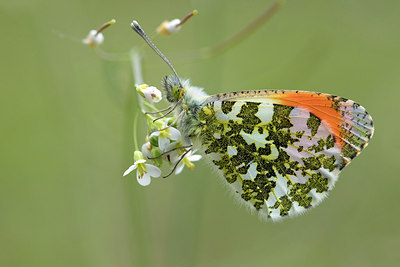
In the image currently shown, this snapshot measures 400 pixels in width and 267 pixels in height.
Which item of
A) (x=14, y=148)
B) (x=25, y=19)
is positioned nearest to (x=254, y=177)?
(x=14, y=148)

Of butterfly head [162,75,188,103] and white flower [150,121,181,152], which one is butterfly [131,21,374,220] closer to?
butterfly head [162,75,188,103]

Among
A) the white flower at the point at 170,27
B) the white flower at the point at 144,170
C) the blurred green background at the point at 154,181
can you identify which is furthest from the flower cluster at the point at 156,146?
the blurred green background at the point at 154,181

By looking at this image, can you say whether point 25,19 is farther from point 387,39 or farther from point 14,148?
point 387,39

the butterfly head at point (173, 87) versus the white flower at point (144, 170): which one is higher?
the butterfly head at point (173, 87)

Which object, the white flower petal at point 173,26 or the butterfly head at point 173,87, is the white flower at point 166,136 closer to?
the butterfly head at point 173,87

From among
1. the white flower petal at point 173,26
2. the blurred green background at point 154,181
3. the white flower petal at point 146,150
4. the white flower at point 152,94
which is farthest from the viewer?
the blurred green background at point 154,181

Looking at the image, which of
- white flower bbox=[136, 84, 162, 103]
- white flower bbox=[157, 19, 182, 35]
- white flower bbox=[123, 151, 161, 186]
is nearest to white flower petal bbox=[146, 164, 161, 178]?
white flower bbox=[123, 151, 161, 186]

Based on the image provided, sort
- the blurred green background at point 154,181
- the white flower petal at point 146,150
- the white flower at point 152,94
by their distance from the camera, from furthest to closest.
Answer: the blurred green background at point 154,181 → the white flower petal at point 146,150 → the white flower at point 152,94

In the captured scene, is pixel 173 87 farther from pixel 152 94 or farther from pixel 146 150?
pixel 146 150
